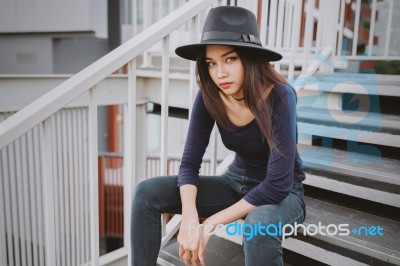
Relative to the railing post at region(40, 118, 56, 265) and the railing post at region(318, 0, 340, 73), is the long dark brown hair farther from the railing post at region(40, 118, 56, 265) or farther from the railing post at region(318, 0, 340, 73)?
the railing post at region(318, 0, 340, 73)

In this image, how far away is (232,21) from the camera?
1303 millimetres

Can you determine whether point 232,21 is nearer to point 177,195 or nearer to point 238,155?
point 238,155

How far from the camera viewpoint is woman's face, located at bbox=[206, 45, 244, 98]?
129cm

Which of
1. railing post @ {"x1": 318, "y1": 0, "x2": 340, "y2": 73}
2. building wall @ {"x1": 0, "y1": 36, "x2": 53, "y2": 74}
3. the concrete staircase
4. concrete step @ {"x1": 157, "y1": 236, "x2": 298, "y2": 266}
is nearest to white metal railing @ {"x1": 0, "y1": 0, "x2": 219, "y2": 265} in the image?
concrete step @ {"x1": 157, "y1": 236, "x2": 298, "y2": 266}

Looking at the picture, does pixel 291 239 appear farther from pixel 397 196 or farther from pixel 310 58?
pixel 310 58

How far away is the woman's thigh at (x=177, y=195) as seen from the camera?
4.52 ft

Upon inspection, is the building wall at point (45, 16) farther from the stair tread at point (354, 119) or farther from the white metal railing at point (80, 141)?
the stair tread at point (354, 119)

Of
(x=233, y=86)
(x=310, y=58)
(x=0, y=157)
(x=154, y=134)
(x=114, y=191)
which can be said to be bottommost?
(x=114, y=191)

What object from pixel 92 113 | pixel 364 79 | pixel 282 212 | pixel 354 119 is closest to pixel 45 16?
pixel 92 113

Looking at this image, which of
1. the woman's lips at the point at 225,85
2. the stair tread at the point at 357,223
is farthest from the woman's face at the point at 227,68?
the stair tread at the point at 357,223

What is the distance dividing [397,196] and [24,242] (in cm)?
292

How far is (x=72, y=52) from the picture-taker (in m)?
4.96

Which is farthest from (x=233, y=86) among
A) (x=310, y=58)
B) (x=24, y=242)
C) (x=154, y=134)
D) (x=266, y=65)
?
(x=154, y=134)

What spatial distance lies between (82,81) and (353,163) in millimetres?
1402
